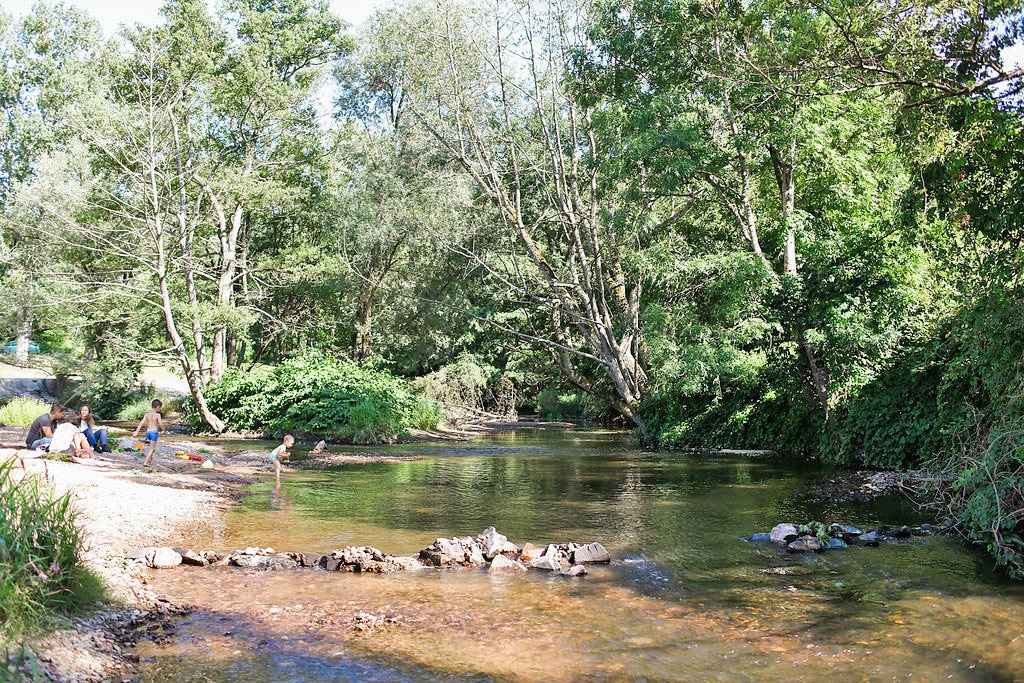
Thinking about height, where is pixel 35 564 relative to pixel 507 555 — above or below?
above

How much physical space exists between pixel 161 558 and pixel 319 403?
1806cm

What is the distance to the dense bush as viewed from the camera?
85.4 ft

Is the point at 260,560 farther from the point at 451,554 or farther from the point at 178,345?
the point at 178,345

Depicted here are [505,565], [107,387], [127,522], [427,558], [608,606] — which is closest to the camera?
[608,606]

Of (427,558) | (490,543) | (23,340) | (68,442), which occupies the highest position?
(23,340)

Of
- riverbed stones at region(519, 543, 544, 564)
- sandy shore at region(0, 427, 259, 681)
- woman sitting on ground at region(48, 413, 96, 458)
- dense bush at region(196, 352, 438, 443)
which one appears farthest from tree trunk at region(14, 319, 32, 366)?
riverbed stones at region(519, 543, 544, 564)

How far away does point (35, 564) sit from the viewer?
5.62 m

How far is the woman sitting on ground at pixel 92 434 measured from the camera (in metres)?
17.2

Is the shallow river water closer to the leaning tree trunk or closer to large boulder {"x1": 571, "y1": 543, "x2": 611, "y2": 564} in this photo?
large boulder {"x1": 571, "y1": 543, "x2": 611, "y2": 564}

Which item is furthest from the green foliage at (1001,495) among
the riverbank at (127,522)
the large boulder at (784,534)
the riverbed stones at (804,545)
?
the riverbank at (127,522)

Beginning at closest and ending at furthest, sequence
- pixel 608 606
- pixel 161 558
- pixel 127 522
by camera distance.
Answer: pixel 608 606 < pixel 161 558 < pixel 127 522

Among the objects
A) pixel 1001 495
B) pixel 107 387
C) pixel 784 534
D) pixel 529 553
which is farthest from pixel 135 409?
pixel 1001 495

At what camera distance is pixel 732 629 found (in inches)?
278

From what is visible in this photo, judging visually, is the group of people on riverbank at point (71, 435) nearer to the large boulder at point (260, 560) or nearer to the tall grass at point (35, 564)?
the large boulder at point (260, 560)
